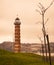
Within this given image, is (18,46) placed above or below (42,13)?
below

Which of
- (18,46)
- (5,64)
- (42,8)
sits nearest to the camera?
(42,8)

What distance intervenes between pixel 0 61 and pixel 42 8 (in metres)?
19.6

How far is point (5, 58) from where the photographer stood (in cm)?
6812

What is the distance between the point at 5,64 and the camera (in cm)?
6225

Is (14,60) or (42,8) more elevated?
(42,8)

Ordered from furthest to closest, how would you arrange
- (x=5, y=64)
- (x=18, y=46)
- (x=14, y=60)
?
(x=18, y=46) → (x=14, y=60) → (x=5, y=64)

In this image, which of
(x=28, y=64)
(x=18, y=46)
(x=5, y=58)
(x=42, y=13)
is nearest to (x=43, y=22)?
(x=42, y=13)

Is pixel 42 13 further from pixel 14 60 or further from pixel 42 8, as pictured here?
pixel 14 60

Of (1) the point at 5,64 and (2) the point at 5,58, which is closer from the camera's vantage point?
(1) the point at 5,64

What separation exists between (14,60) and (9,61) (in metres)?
2.69

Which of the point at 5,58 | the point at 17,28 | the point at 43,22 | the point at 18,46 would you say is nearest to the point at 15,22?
the point at 17,28

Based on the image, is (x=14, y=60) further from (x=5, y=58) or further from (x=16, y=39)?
(x=16, y=39)

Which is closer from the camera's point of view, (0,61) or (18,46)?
(0,61)

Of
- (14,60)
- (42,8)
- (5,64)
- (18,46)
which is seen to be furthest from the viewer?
(18,46)
